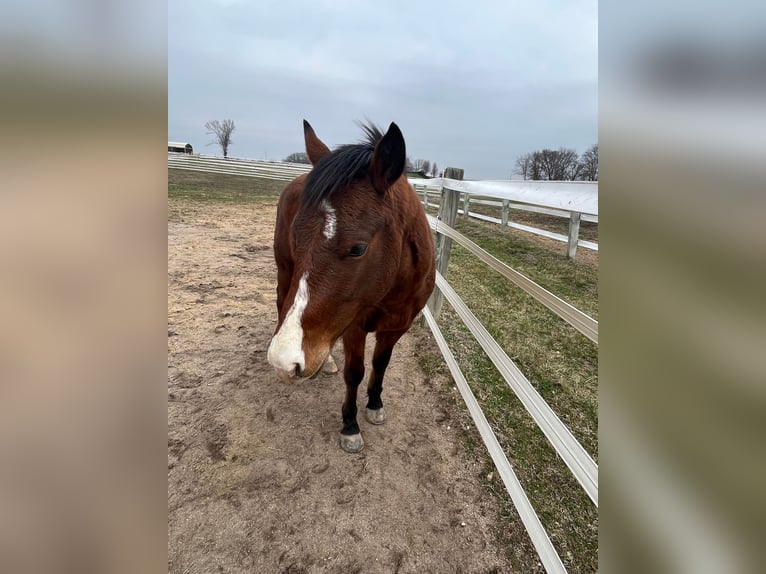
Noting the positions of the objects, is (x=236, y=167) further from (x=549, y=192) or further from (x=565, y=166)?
(x=549, y=192)

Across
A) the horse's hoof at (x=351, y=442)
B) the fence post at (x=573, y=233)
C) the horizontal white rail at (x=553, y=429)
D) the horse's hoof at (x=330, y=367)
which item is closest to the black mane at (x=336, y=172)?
the horizontal white rail at (x=553, y=429)

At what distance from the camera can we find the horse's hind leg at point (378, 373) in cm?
247

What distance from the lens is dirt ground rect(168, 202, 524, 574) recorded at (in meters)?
1.74

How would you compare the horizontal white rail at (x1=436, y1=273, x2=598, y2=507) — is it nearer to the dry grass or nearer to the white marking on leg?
the dry grass

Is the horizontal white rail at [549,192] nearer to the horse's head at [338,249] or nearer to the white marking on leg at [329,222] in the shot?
the horse's head at [338,249]

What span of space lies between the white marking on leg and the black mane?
72 millimetres

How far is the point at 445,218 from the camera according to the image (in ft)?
12.6

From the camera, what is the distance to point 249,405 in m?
2.68

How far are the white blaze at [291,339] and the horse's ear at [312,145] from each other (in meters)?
1.24

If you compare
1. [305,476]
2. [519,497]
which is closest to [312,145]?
[305,476]

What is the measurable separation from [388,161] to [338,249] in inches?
20.6

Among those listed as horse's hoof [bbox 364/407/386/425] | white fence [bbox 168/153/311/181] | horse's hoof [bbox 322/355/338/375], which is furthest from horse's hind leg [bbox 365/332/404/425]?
white fence [bbox 168/153/311/181]
